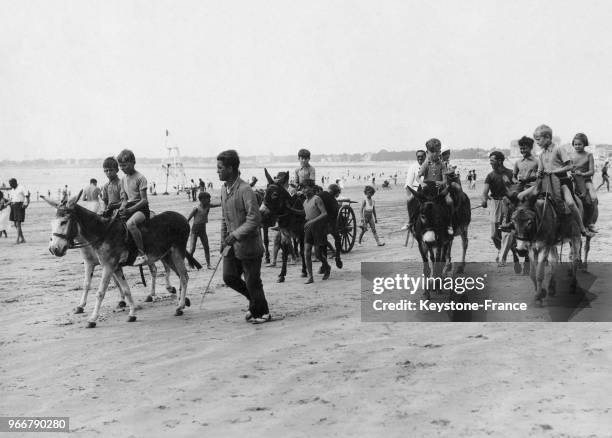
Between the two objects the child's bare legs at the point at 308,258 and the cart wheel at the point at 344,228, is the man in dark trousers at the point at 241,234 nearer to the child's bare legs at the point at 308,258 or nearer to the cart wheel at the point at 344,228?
the child's bare legs at the point at 308,258

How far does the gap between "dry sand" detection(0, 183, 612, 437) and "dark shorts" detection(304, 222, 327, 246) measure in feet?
6.02

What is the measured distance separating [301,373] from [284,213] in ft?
18.3

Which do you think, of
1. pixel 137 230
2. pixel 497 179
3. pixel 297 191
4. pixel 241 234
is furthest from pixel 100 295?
pixel 497 179

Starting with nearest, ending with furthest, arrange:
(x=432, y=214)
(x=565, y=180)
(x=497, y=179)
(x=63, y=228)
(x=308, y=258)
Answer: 1. (x=63, y=228)
2. (x=432, y=214)
3. (x=565, y=180)
4. (x=497, y=179)
5. (x=308, y=258)

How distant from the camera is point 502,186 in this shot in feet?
37.6

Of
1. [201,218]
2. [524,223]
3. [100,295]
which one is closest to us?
[100,295]

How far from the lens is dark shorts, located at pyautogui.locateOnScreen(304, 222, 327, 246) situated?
37.8ft

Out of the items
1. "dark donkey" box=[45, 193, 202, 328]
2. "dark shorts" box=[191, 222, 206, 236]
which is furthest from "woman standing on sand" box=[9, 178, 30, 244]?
"dark donkey" box=[45, 193, 202, 328]

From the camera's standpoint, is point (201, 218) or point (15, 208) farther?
point (15, 208)

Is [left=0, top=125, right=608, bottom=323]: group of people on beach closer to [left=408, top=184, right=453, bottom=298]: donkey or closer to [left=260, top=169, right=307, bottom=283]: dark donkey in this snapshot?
[left=408, top=184, right=453, bottom=298]: donkey

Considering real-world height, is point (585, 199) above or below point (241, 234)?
above

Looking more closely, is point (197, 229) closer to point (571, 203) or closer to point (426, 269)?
point (426, 269)

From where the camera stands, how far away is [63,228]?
826 centimetres

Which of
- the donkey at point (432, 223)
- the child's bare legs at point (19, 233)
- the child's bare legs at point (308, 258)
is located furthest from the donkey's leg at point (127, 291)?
the child's bare legs at point (19, 233)
